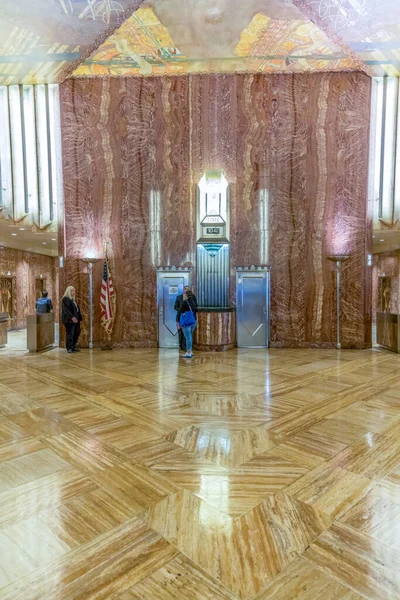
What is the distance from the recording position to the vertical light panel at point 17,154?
28.5 ft

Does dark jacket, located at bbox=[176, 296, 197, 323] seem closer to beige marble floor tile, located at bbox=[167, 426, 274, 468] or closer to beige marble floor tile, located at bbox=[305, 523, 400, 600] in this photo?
beige marble floor tile, located at bbox=[167, 426, 274, 468]

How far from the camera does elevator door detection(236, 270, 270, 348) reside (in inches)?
334

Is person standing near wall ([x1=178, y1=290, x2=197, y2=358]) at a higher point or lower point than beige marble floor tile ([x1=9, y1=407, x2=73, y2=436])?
higher

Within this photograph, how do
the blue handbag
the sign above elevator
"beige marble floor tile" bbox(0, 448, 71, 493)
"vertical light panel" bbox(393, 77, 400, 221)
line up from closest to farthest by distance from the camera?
"beige marble floor tile" bbox(0, 448, 71, 493), the blue handbag, the sign above elevator, "vertical light panel" bbox(393, 77, 400, 221)

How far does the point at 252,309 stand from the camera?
8539mm

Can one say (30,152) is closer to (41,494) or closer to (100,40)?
(100,40)

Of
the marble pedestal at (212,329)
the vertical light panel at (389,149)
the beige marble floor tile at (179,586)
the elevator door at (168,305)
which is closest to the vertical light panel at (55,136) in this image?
the elevator door at (168,305)

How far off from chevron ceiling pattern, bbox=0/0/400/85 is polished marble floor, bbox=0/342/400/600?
6.63m

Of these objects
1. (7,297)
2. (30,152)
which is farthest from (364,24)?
(7,297)

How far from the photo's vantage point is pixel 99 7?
21.4ft

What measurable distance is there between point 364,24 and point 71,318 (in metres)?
8.13

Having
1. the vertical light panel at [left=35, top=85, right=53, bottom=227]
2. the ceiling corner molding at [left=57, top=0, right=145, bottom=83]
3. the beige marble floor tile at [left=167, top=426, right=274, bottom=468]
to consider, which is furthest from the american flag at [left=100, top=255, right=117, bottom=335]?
the beige marble floor tile at [left=167, top=426, right=274, bottom=468]

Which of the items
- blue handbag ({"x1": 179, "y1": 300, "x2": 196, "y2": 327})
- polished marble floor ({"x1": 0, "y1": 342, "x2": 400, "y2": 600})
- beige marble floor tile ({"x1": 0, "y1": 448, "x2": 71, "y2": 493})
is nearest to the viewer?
polished marble floor ({"x1": 0, "y1": 342, "x2": 400, "y2": 600})

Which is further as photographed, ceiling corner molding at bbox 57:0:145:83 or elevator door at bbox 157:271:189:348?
elevator door at bbox 157:271:189:348
